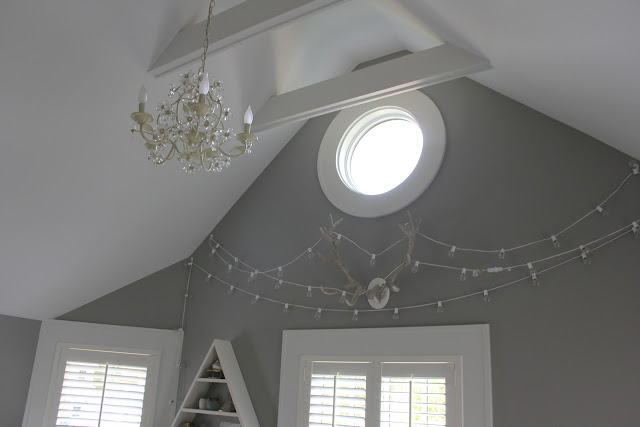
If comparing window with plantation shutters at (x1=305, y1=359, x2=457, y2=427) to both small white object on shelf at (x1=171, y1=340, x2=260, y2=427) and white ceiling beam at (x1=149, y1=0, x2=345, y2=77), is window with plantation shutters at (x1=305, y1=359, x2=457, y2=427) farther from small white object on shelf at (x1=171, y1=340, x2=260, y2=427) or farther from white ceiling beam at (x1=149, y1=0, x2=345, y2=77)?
white ceiling beam at (x1=149, y1=0, x2=345, y2=77)

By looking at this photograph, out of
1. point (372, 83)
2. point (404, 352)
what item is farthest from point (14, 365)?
point (372, 83)

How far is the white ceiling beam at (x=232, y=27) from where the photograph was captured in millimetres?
2607

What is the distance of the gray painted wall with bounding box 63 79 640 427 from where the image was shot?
8.55 feet

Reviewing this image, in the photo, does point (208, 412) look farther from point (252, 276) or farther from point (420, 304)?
point (420, 304)

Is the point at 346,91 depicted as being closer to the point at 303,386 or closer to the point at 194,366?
the point at 303,386

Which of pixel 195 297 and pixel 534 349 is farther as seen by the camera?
pixel 195 297

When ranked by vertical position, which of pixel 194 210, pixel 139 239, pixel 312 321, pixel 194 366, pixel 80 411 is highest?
pixel 194 210

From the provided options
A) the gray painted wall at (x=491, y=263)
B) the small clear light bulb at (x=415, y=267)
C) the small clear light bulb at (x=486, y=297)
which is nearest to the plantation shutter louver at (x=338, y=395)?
the gray painted wall at (x=491, y=263)

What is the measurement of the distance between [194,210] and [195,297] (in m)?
0.66

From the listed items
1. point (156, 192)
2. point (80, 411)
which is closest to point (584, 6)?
point (156, 192)

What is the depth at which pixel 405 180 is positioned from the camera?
341 centimetres

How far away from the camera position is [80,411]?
3.77m

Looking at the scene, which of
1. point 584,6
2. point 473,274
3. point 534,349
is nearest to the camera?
point 584,6

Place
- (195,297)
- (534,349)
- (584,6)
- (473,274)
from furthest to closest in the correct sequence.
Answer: (195,297)
(473,274)
(534,349)
(584,6)
